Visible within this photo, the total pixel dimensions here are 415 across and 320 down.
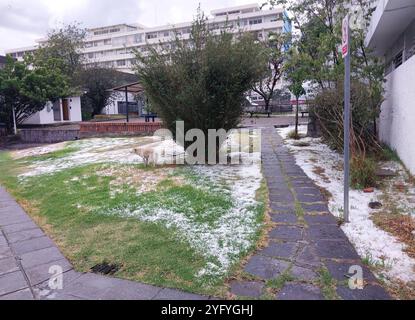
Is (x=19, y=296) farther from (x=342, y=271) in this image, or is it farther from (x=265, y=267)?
(x=342, y=271)

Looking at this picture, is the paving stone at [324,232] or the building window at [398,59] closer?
the paving stone at [324,232]

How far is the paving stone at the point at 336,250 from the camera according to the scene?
128 inches

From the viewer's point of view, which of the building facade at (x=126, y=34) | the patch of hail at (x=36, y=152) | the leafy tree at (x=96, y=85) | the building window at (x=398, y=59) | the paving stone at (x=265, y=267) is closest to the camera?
the paving stone at (x=265, y=267)

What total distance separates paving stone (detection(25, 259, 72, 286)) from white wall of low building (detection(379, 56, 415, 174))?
5.57 m

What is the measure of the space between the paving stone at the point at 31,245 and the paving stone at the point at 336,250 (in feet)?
9.28

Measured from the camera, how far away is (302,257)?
3252 millimetres

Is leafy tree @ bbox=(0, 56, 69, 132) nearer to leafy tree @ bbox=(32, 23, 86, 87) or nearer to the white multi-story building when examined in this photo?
leafy tree @ bbox=(32, 23, 86, 87)

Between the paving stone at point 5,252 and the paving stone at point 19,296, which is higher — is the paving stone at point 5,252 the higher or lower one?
the higher one

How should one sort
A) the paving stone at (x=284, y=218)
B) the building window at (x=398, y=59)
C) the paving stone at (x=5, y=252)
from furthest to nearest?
the building window at (x=398, y=59)
the paving stone at (x=284, y=218)
the paving stone at (x=5, y=252)

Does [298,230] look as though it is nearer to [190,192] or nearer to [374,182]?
[190,192]

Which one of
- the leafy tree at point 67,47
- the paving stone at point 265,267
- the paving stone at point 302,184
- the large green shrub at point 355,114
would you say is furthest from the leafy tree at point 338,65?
the leafy tree at point 67,47

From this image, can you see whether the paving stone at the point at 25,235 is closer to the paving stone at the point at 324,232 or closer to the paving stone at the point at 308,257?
the paving stone at the point at 308,257

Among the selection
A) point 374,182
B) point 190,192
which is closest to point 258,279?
point 190,192
